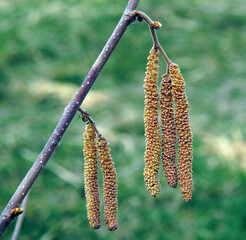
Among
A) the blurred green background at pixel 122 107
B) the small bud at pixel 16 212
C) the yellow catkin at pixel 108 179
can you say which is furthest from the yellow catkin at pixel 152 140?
the blurred green background at pixel 122 107

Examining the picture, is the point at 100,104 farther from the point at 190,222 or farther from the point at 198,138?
the point at 190,222

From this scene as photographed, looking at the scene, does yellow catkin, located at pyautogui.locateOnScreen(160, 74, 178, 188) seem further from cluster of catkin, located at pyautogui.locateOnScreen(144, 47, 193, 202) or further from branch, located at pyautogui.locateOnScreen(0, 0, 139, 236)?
branch, located at pyautogui.locateOnScreen(0, 0, 139, 236)

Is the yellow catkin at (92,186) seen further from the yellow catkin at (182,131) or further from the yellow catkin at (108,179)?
the yellow catkin at (182,131)

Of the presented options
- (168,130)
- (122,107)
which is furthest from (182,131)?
(122,107)

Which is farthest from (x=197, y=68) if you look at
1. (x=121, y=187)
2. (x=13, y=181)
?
(x=13, y=181)

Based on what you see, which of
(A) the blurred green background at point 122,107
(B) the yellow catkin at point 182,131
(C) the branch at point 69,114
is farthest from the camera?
(A) the blurred green background at point 122,107

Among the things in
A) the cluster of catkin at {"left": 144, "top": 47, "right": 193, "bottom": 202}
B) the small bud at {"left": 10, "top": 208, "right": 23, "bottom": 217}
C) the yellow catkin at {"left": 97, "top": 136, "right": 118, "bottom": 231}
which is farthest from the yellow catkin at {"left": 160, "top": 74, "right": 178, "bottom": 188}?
the small bud at {"left": 10, "top": 208, "right": 23, "bottom": 217}
